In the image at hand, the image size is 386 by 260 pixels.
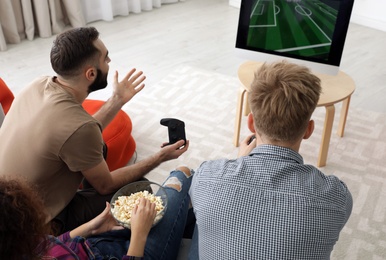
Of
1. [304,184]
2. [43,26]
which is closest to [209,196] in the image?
[304,184]

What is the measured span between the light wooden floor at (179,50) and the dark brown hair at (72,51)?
1.58 m

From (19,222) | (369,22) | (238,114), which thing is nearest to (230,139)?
(238,114)

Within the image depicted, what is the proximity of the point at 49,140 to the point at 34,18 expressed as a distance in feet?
9.37

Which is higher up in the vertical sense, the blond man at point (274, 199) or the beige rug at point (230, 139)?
the blond man at point (274, 199)

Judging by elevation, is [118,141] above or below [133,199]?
below

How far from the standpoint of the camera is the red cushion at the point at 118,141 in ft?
7.47

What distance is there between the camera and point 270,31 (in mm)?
2361

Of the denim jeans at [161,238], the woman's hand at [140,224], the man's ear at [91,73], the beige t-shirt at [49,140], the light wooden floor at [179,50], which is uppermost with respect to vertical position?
the man's ear at [91,73]

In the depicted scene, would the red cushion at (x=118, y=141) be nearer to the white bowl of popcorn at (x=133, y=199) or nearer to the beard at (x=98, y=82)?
the beard at (x=98, y=82)

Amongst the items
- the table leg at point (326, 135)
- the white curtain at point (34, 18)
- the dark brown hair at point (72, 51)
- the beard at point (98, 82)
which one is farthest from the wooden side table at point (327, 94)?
the white curtain at point (34, 18)

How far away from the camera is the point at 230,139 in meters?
2.65

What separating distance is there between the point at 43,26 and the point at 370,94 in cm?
284

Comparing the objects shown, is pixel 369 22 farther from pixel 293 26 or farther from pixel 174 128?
pixel 174 128

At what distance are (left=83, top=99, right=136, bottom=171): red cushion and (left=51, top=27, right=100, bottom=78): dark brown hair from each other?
2.18ft
